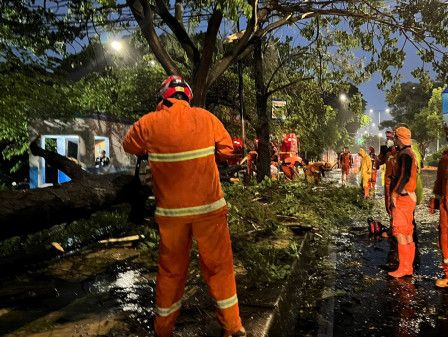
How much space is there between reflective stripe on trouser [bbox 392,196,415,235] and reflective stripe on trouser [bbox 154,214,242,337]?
3.10 metres

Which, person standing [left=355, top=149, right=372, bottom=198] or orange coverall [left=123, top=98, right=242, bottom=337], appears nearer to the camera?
orange coverall [left=123, top=98, right=242, bottom=337]

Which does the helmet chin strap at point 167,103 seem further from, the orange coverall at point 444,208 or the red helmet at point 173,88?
the orange coverall at point 444,208

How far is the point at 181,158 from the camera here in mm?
2695

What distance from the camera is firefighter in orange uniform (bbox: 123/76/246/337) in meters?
2.67

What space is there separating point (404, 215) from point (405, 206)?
0.41 ft

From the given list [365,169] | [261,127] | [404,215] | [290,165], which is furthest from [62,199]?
[290,165]

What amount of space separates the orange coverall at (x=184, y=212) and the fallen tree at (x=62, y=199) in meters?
1.34

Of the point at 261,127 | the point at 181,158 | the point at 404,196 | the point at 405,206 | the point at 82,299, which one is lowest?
the point at 82,299

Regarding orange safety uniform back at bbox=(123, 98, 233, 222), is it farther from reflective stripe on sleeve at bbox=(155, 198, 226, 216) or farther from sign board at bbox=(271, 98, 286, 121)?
sign board at bbox=(271, 98, 286, 121)

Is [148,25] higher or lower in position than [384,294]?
higher

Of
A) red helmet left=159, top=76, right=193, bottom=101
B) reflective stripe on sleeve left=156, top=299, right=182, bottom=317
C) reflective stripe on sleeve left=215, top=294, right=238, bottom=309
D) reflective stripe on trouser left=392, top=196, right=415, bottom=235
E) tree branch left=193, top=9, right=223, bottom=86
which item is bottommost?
reflective stripe on sleeve left=156, top=299, right=182, bottom=317

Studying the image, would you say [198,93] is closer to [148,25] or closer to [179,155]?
[148,25]

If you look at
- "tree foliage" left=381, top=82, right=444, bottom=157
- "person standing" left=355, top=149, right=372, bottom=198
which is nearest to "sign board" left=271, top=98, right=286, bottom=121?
"person standing" left=355, top=149, right=372, bottom=198

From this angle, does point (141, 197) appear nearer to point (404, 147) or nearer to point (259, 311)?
point (259, 311)
